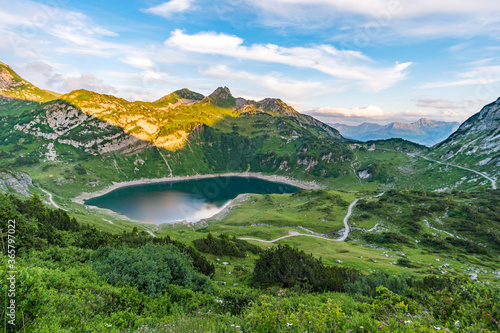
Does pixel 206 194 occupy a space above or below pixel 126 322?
below

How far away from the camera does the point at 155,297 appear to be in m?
13.5

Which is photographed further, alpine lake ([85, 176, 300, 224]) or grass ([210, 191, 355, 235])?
alpine lake ([85, 176, 300, 224])

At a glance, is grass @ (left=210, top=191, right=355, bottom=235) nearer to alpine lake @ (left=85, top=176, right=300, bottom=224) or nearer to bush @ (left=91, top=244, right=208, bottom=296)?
alpine lake @ (left=85, top=176, right=300, bottom=224)

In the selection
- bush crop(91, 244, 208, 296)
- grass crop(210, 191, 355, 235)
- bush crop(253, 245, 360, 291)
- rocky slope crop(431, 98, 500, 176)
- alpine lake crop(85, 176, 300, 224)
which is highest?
rocky slope crop(431, 98, 500, 176)

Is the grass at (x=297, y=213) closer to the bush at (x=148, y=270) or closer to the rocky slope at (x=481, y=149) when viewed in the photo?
the bush at (x=148, y=270)

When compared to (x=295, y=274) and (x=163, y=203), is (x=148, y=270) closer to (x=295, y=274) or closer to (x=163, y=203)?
(x=295, y=274)

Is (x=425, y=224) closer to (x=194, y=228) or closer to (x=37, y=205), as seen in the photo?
(x=194, y=228)

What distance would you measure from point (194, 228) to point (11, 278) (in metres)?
91.9

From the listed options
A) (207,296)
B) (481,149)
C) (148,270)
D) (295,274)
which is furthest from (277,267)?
(481,149)

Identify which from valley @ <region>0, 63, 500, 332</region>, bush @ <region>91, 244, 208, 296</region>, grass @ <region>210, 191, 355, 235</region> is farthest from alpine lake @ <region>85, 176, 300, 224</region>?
bush @ <region>91, 244, 208, 296</region>

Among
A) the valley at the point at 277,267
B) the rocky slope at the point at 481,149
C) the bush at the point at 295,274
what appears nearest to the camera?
the valley at the point at 277,267

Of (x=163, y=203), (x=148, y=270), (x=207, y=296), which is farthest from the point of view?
(x=163, y=203)

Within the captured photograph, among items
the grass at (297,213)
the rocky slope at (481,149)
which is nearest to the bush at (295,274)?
the grass at (297,213)

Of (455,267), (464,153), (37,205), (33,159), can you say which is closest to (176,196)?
(33,159)
